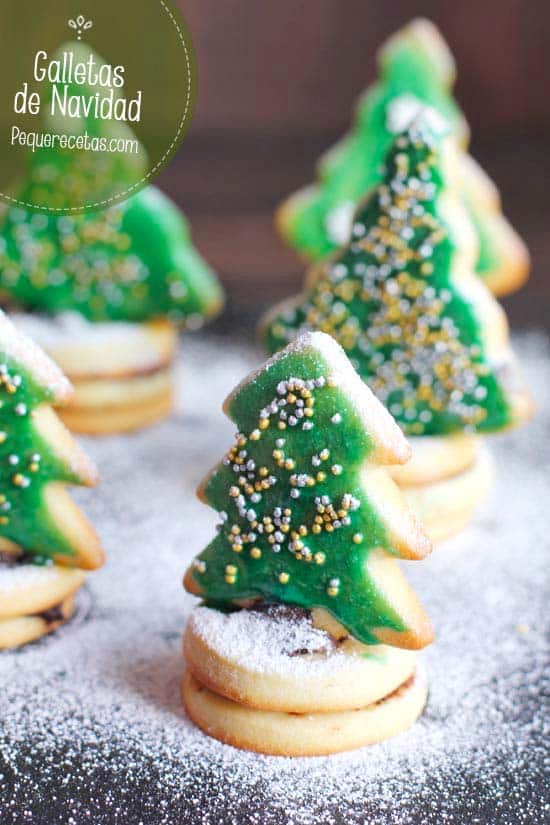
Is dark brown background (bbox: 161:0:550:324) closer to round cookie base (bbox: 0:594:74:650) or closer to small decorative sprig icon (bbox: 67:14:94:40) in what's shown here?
small decorative sprig icon (bbox: 67:14:94:40)

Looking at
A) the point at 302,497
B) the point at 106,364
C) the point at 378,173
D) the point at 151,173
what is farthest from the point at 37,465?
the point at 378,173

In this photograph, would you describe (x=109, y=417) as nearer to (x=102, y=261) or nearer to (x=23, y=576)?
(x=102, y=261)

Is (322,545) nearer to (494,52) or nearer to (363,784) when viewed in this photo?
(363,784)

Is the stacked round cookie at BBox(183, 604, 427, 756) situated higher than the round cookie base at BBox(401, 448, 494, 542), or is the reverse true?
the round cookie base at BBox(401, 448, 494, 542)

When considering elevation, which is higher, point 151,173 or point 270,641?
point 151,173

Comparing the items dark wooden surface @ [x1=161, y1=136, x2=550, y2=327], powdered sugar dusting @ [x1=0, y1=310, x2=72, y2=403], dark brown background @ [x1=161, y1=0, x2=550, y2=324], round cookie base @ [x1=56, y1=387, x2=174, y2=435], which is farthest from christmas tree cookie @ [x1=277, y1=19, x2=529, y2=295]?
dark brown background @ [x1=161, y1=0, x2=550, y2=324]

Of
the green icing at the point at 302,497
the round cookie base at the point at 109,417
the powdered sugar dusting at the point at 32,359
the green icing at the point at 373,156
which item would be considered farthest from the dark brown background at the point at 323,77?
the green icing at the point at 302,497

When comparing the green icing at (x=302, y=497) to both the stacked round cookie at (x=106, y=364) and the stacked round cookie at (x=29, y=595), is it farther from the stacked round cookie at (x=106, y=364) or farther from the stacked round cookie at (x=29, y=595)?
the stacked round cookie at (x=106, y=364)
